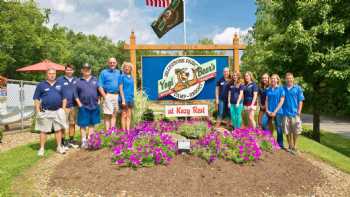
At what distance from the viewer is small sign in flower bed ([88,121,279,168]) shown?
5.76 m

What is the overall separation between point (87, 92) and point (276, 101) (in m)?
4.41

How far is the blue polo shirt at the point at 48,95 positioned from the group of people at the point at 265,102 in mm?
4132

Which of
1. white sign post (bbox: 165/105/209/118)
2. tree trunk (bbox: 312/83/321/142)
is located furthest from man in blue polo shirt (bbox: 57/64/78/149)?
tree trunk (bbox: 312/83/321/142)

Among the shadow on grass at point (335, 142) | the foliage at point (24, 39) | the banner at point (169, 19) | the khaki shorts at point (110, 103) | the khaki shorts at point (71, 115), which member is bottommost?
the shadow on grass at point (335, 142)

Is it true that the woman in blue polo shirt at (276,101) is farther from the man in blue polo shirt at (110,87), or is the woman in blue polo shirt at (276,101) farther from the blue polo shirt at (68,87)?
the blue polo shirt at (68,87)

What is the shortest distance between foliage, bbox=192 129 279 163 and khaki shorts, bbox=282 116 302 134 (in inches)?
34.2

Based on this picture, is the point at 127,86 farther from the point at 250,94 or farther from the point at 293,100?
the point at 293,100

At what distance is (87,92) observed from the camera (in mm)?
7188

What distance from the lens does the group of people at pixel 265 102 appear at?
753 centimetres

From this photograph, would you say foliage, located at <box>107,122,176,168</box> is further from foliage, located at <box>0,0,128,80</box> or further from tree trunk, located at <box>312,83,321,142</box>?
foliage, located at <box>0,0,128,80</box>

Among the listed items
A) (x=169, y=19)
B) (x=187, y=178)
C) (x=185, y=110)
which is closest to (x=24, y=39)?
(x=169, y=19)

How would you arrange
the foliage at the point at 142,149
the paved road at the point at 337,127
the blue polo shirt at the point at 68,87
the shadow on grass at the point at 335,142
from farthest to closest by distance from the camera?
the paved road at the point at 337,127
the shadow on grass at the point at 335,142
the blue polo shirt at the point at 68,87
the foliage at the point at 142,149

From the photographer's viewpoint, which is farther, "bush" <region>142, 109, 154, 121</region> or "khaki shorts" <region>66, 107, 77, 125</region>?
"bush" <region>142, 109, 154, 121</region>

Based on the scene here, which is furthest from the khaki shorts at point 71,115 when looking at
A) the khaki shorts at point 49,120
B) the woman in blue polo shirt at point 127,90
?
the woman in blue polo shirt at point 127,90
